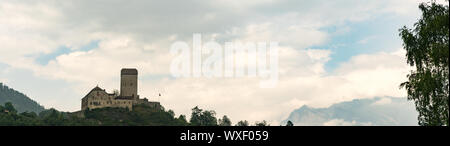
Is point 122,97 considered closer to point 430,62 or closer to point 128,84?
point 128,84

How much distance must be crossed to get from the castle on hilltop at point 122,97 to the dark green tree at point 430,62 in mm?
137765

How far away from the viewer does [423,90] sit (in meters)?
28.4

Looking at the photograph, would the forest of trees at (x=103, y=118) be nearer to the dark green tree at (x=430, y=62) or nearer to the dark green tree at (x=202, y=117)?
the dark green tree at (x=202, y=117)

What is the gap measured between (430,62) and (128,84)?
477ft

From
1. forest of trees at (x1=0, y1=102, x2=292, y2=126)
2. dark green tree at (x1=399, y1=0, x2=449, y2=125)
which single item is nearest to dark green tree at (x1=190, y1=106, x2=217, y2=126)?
forest of trees at (x1=0, y1=102, x2=292, y2=126)

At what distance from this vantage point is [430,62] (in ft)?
96.7

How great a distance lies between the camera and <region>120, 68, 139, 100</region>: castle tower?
543ft

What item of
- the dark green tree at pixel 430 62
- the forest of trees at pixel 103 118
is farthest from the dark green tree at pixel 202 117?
the dark green tree at pixel 430 62

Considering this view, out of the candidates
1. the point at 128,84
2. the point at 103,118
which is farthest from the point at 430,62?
the point at 128,84

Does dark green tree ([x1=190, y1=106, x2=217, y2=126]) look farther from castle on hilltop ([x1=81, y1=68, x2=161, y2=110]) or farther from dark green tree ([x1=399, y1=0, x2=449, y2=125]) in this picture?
dark green tree ([x1=399, y1=0, x2=449, y2=125])

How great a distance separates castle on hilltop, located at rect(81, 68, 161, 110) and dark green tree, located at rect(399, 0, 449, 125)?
138 m
